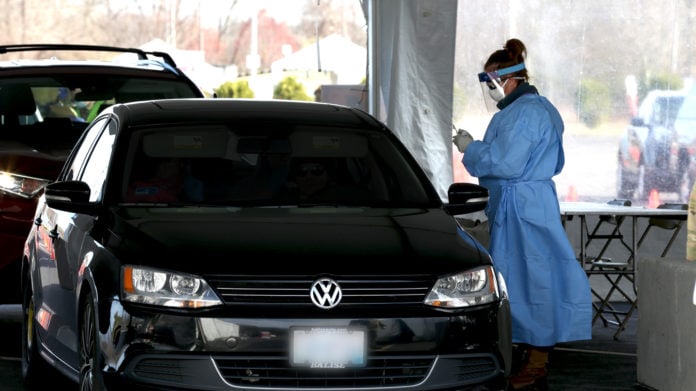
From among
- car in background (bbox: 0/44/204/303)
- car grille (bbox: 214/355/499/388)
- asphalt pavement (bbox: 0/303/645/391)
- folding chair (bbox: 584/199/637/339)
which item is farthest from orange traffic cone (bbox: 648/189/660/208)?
Answer: car grille (bbox: 214/355/499/388)

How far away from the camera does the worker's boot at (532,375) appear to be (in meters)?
8.13

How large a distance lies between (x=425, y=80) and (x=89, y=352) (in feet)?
17.4

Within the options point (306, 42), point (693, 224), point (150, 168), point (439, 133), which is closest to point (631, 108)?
point (439, 133)

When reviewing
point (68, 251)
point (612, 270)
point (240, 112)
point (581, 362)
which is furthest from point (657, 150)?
point (68, 251)

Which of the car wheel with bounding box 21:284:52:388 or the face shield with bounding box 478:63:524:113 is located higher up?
the face shield with bounding box 478:63:524:113

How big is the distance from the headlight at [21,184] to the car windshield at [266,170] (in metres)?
2.29

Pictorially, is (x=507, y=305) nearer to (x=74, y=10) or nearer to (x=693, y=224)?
(x=693, y=224)

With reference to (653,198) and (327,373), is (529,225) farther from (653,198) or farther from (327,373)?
(653,198)

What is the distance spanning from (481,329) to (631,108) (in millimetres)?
8952

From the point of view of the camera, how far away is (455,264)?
591 cm

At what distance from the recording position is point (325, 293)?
18.5 ft

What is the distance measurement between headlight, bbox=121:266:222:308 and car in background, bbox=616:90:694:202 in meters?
9.27

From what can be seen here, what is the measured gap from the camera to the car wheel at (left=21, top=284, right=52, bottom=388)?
757 centimetres

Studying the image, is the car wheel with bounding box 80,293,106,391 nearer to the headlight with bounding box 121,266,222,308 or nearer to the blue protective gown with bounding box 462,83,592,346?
the headlight with bounding box 121,266,222,308
